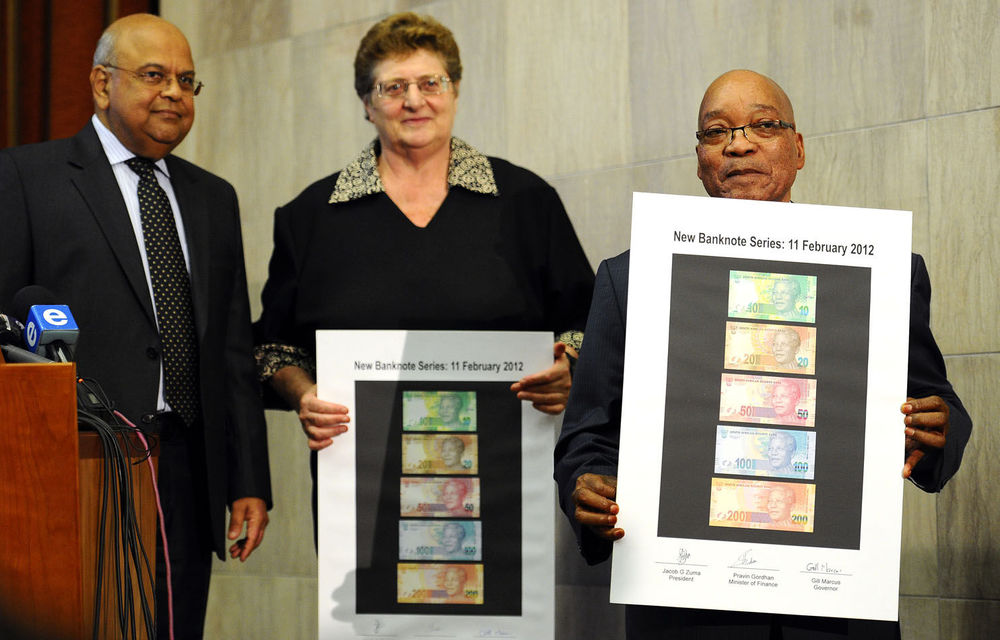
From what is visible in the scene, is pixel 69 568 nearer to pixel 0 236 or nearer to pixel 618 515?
pixel 618 515

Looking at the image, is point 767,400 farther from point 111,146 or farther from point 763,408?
point 111,146

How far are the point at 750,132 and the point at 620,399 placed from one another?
23.3 inches

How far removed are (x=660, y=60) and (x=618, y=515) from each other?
2.10 metres

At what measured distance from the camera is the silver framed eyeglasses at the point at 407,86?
2912 mm

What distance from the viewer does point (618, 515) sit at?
192 cm

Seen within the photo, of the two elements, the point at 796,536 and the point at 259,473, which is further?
the point at 259,473

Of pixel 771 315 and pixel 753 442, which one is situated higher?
pixel 771 315

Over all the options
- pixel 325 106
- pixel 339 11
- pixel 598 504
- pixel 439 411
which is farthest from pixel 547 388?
pixel 339 11

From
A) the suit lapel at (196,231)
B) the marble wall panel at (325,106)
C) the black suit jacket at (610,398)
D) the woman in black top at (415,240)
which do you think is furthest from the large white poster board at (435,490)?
the marble wall panel at (325,106)

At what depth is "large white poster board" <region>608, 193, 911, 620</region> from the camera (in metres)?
1.88

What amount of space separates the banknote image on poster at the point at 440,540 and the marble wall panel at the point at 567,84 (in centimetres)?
152

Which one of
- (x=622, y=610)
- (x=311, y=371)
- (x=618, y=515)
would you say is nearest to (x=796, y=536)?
(x=618, y=515)

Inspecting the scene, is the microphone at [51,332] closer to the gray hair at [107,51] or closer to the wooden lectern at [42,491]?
the wooden lectern at [42,491]

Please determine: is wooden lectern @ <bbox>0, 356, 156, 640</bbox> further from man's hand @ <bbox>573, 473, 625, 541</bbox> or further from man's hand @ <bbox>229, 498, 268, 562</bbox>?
man's hand @ <bbox>229, 498, 268, 562</bbox>
